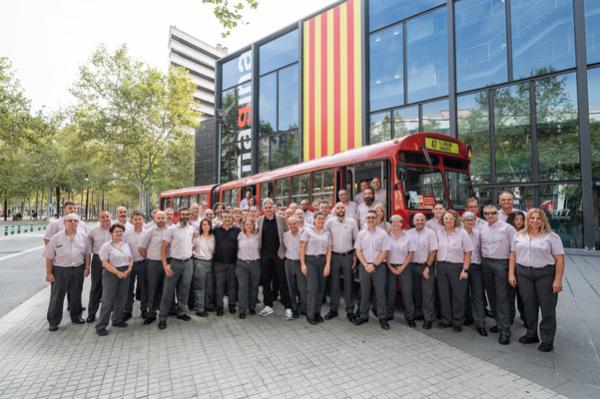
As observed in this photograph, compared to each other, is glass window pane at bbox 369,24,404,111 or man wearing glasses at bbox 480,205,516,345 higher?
glass window pane at bbox 369,24,404,111

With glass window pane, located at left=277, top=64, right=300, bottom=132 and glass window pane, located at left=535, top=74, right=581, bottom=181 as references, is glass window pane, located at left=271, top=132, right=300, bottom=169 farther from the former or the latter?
glass window pane, located at left=535, top=74, right=581, bottom=181

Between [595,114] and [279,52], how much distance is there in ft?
51.2

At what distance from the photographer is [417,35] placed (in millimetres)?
15422

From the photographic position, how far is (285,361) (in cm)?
405

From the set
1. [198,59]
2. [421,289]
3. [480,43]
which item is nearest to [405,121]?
[480,43]

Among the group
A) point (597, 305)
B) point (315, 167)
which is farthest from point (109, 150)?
point (597, 305)

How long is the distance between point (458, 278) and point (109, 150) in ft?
84.1

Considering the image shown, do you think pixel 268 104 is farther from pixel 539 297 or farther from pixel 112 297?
pixel 539 297

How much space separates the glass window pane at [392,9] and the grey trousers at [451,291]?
45.2ft

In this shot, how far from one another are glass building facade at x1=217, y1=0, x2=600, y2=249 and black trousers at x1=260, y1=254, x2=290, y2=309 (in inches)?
419

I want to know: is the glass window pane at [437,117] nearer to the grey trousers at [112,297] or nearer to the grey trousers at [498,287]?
the grey trousers at [498,287]

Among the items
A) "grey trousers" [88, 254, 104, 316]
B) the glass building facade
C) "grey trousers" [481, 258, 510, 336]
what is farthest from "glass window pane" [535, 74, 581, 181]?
"grey trousers" [88, 254, 104, 316]

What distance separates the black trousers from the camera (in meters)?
6.07

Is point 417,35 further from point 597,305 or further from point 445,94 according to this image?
point 597,305
